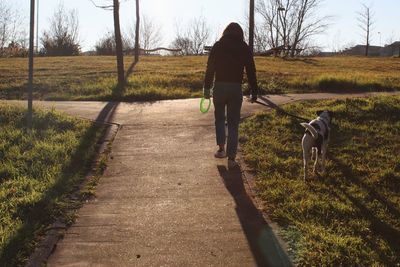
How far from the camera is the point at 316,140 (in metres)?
6.71

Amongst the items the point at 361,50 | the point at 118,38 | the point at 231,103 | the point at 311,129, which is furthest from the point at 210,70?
the point at 361,50

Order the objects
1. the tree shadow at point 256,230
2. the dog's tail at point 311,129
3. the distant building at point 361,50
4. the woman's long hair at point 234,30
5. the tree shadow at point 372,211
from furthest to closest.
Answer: the distant building at point 361,50 < the woman's long hair at point 234,30 < the dog's tail at point 311,129 < the tree shadow at point 372,211 < the tree shadow at point 256,230

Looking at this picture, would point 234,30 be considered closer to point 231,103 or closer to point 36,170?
point 231,103

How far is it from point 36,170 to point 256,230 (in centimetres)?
325

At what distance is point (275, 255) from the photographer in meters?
4.54

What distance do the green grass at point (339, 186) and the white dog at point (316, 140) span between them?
22 cm

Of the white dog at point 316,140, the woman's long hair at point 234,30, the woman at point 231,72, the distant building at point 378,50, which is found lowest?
the white dog at point 316,140

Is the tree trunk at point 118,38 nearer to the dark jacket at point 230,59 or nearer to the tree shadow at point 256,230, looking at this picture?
the dark jacket at point 230,59

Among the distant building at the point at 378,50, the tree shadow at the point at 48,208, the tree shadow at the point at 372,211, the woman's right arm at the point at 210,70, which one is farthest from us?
the distant building at the point at 378,50

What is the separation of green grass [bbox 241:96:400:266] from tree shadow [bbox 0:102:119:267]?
2.22 m

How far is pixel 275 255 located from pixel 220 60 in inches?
125

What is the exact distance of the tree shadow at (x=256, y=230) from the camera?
14.7 ft

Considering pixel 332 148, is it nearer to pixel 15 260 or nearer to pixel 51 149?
pixel 51 149

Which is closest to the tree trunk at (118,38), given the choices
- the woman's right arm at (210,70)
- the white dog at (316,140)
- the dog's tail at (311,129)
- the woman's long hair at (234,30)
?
the woman's right arm at (210,70)
